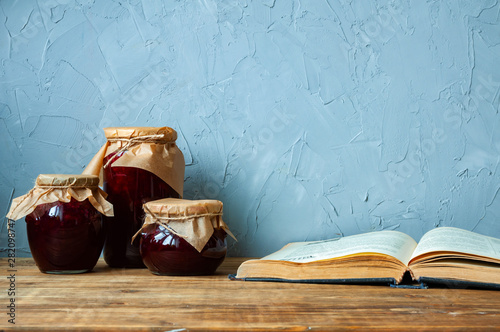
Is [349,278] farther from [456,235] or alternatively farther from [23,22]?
[23,22]

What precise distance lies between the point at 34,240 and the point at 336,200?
0.64 meters

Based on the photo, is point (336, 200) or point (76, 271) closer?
point (76, 271)

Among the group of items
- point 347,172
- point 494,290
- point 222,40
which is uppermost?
point 222,40

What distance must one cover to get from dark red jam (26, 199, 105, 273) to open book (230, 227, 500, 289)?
27cm

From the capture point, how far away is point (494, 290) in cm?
75

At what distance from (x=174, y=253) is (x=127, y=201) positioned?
0.17 meters

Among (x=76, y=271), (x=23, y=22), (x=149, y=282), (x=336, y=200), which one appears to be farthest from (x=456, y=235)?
(x=23, y=22)

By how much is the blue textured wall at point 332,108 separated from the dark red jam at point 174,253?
0.84 feet

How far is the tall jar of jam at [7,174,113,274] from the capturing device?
0.84 metres

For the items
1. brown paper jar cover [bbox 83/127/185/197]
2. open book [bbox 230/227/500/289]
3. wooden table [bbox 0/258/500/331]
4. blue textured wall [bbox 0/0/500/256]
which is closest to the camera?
wooden table [bbox 0/258/500/331]

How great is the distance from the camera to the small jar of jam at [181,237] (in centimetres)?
83

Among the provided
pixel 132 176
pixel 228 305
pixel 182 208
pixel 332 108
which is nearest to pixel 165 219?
pixel 182 208

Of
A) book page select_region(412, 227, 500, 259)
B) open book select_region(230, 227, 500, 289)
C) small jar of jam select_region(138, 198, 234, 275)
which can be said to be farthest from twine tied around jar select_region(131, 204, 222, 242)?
book page select_region(412, 227, 500, 259)

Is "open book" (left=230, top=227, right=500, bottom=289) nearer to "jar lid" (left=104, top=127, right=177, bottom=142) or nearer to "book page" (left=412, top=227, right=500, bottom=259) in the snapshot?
"book page" (left=412, top=227, right=500, bottom=259)
